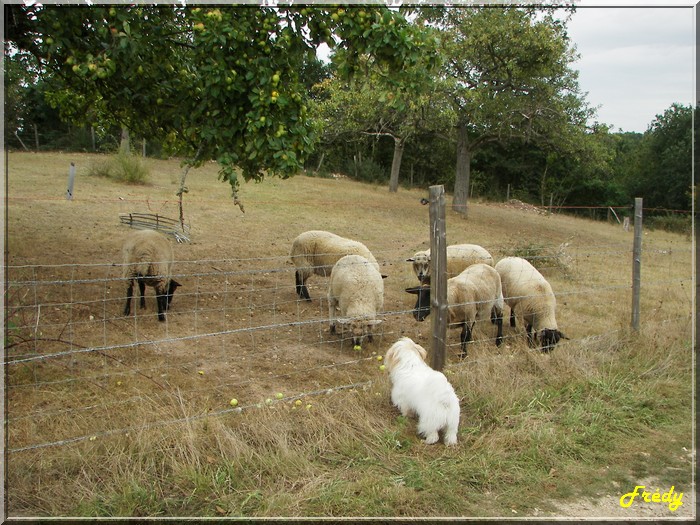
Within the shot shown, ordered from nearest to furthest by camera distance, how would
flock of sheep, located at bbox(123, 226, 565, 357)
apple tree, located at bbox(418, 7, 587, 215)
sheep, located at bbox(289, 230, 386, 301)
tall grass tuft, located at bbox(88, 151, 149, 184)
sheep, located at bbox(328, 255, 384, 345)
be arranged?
flock of sheep, located at bbox(123, 226, 565, 357) < sheep, located at bbox(328, 255, 384, 345) < sheep, located at bbox(289, 230, 386, 301) < apple tree, located at bbox(418, 7, 587, 215) < tall grass tuft, located at bbox(88, 151, 149, 184)

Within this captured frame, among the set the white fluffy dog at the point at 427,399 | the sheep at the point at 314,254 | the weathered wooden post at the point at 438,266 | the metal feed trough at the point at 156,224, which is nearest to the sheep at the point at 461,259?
the sheep at the point at 314,254

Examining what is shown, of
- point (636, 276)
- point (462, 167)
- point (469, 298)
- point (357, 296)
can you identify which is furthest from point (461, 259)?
point (462, 167)

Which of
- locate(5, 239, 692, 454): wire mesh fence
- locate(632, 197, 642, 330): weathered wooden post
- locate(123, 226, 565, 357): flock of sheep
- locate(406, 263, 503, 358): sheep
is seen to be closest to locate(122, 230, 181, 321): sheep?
locate(123, 226, 565, 357): flock of sheep

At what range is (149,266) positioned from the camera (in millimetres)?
8305

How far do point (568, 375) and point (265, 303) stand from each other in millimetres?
5415

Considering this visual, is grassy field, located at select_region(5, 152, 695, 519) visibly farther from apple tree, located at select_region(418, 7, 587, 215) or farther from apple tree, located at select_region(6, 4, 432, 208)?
apple tree, located at select_region(418, 7, 587, 215)

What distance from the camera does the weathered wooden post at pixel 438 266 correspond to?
514 cm

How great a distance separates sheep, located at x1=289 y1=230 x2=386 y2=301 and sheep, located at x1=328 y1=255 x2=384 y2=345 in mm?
1573

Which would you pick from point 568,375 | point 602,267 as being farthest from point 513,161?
point 568,375

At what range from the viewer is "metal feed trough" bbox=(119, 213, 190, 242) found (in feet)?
43.5

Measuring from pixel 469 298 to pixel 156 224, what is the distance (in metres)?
9.16

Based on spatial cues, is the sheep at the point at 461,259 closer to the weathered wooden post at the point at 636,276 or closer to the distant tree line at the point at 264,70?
the weathered wooden post at the point at 636,276

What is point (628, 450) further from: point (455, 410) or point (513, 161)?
point (513, 161)

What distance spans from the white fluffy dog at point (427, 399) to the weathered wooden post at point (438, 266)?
0.43m
